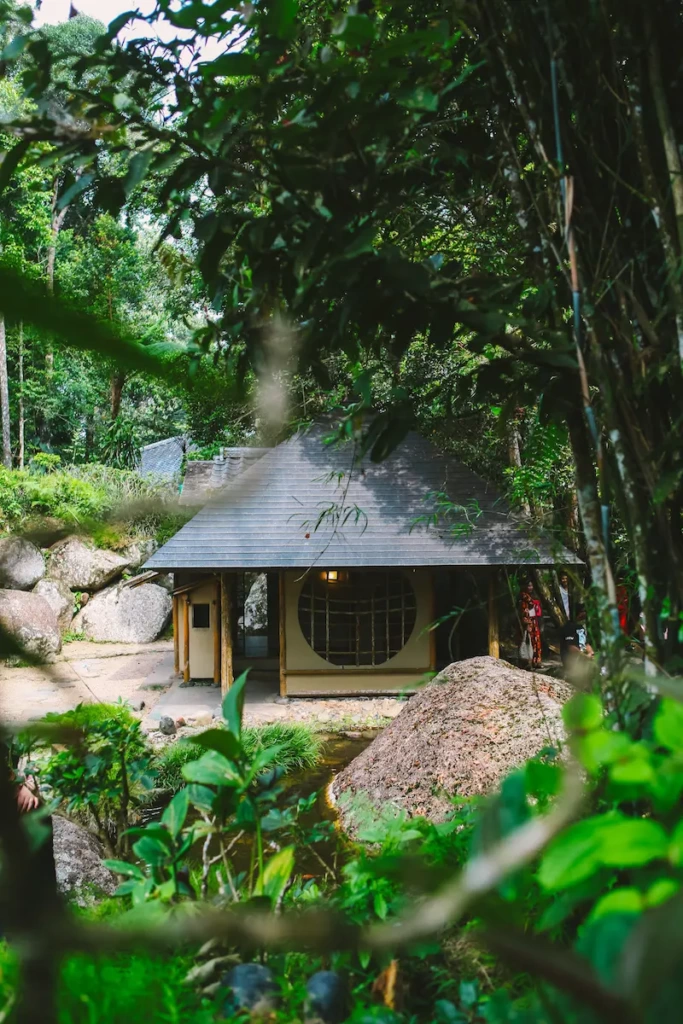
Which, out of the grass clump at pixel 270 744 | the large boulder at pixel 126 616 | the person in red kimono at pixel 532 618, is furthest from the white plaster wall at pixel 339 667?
the large boulder at pixel 126 616

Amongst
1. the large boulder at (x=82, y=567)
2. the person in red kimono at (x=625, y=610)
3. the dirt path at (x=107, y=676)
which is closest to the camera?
the person in red kimono at (x=625, y=610)

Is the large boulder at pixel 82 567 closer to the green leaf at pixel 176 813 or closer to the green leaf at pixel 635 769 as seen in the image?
the green leaf at pixel 176 813

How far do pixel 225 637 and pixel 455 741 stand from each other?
4823 mm

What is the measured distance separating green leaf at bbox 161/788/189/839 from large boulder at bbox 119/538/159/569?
14182 millimetres

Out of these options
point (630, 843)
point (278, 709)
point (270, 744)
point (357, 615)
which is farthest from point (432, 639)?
point (630, 843)

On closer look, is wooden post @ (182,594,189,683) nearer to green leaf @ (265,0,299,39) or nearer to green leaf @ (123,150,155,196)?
green leaf @ (123,150,155,196)

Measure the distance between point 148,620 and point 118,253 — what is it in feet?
30.0

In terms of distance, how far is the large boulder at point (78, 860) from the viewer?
404 centimetres

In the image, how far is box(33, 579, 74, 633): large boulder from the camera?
14.4 metres

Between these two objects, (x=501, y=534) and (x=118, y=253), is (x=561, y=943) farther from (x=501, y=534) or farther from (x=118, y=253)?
(x=118, y=253)

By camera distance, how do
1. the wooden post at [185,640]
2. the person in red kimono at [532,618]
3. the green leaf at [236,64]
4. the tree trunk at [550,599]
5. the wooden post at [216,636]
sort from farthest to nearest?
1. the tree trunk at [550,599]
2. the wooden post at [185,640]
3. the wooden post at [216,636]
4. the person in red kimono at [532,618]
5. the green leaf at [236,64]

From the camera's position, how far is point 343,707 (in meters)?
9.38

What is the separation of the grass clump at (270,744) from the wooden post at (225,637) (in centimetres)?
174

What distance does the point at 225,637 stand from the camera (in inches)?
385
